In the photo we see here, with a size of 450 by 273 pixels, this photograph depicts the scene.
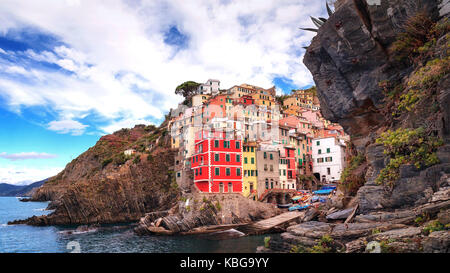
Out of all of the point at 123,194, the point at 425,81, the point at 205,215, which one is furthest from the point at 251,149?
the point at 425,81

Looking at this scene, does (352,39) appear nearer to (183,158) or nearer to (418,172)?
(418,172)

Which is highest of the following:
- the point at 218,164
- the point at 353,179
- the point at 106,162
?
the point at 106,162

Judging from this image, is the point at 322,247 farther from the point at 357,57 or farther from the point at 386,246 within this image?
the point at 357,57

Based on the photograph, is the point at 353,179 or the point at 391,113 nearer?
the point at 391,113

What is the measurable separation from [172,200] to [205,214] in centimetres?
1887

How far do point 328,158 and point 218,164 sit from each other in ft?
91.3

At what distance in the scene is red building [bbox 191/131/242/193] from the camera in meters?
43.2

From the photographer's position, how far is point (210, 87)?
89500mm

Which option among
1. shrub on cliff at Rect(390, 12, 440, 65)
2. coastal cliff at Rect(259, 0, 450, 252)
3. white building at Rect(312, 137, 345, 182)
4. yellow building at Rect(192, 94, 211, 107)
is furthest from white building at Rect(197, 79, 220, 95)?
shrub on cliff at Rect(390, 12, 440, 65)

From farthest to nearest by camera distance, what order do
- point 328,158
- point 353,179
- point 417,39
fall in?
point 328,158 → point 353,179 → point 417,39

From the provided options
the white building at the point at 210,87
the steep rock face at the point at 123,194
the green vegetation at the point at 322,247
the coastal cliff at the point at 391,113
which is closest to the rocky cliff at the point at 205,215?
the steep rock face at the point at 123,194

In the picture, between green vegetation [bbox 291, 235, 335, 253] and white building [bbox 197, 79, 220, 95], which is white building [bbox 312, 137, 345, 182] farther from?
green vegetation [bbox 291, 235, 335, 253]

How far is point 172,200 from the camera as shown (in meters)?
54.6
